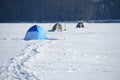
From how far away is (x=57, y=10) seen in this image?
452ft

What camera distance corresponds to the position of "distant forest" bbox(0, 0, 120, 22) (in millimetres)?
129750

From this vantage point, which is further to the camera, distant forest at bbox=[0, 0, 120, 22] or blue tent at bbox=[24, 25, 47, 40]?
distant forest at bbox=[0, 0, 120, 22]

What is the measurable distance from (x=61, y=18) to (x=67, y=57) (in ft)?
395

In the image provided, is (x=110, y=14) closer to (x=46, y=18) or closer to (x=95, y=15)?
(x=95, y=15)

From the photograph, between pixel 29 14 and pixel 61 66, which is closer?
pixel 61 66

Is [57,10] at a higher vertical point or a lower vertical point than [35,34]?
higher

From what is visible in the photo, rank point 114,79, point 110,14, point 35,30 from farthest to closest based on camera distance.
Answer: point 110,14 < point 35,30 < point 114,79

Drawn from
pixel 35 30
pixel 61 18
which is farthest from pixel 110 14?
pixel 35 30

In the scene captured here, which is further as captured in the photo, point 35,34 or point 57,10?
point 57,10

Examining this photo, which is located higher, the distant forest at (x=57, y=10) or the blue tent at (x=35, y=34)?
the distant forest at (x=57, y=10)

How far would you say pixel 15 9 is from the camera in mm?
140500

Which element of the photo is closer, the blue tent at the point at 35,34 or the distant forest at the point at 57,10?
the blue tent at the point at 35,34

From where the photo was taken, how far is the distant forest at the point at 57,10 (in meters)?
130

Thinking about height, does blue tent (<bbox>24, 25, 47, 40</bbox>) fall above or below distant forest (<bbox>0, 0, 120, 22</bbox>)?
below
